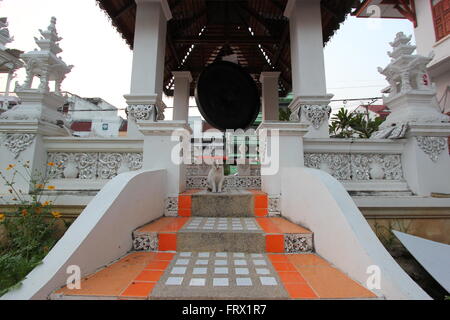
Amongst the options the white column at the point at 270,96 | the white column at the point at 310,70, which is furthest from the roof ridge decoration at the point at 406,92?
the white column at the point at 270,96

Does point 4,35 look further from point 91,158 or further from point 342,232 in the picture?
point 342,232

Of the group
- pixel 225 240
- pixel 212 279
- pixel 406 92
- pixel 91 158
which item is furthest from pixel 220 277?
pixel 406 92

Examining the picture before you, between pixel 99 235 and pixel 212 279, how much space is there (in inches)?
30.7

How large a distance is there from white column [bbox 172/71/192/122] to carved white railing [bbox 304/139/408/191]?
4398 mm

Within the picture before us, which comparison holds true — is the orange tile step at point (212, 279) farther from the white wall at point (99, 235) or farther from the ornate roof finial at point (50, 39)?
the ornate roof finial at point (50, 39)

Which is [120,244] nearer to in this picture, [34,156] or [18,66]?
[34,156]

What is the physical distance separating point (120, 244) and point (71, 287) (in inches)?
17.5

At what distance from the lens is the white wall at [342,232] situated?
0.98m


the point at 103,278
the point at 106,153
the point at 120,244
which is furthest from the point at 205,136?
the point at 103,278

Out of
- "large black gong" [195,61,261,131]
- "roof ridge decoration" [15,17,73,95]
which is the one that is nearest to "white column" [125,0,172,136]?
"roof ridge decoration" [15,17,73,95]

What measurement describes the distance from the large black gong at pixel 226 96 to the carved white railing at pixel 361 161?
3.09 metres

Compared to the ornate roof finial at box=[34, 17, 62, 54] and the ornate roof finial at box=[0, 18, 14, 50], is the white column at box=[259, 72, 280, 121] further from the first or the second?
the ornate roof finial at box=[0, 18, 14, 50]

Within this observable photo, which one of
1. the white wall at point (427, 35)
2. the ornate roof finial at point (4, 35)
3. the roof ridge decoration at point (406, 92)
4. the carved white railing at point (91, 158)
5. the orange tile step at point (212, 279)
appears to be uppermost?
the ornate roof finial at point (4, 35)

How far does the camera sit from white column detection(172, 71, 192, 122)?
599cm
